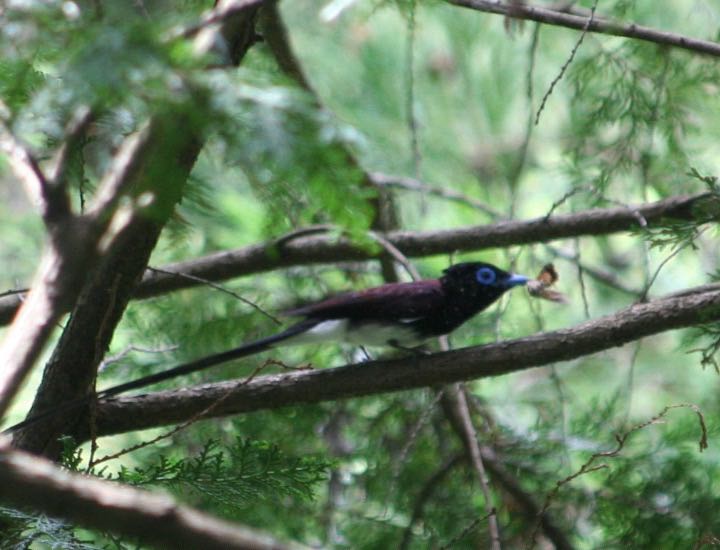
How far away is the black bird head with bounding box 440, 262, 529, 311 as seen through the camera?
3.91m

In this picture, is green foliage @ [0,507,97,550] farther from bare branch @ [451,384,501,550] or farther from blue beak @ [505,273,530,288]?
blue beak @ [505,273,530,288]

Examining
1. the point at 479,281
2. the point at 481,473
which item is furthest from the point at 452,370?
the point at 479,281

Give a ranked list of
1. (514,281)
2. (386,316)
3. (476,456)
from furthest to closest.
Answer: (514,281), (386,316), (476,456)

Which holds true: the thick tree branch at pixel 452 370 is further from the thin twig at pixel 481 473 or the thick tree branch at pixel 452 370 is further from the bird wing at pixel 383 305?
the bird wing at pixel 383 305

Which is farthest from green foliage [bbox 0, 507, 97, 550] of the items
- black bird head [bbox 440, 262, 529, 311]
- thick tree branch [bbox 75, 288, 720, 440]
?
black bird head [bbox 440, 262, 529, 311]

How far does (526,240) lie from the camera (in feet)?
13.6

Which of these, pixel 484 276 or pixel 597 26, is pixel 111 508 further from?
pixel 484 276

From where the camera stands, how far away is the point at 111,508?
1335mm

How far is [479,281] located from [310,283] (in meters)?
1.47

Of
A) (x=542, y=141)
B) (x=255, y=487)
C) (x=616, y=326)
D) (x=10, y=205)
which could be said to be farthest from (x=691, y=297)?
(x=10, y=205)

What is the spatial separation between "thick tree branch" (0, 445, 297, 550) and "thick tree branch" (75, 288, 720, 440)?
1561mm

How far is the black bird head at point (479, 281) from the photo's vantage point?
3.91 meters

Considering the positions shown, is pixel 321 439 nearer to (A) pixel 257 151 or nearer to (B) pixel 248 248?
(B) pixel 248 248

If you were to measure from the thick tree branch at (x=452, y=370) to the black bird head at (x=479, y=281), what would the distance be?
0.75 metres
